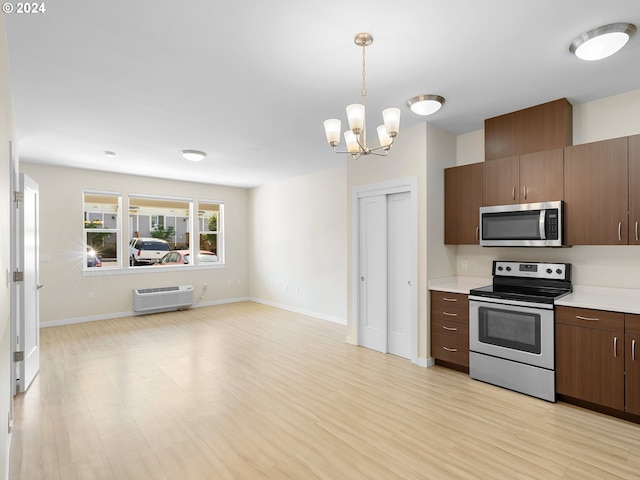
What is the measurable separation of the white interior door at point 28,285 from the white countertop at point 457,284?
13.5ft

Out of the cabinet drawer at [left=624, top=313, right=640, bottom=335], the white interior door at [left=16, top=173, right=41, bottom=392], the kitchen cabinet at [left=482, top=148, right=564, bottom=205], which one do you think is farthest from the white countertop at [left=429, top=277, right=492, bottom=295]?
the white interior door at [left=16, top=173, right=41, bottom=392]

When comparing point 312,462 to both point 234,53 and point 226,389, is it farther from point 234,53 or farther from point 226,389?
point 234,53

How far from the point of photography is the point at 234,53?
2.44m

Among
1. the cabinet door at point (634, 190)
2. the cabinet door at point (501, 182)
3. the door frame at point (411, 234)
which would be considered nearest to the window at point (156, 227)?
the door frame at point (411, 234)

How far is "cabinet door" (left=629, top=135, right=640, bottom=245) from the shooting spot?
9.23 ft

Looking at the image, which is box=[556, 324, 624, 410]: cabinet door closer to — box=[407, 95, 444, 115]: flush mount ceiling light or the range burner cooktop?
the range burner cooktop

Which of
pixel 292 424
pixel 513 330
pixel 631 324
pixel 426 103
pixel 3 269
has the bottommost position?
pixel 292 424

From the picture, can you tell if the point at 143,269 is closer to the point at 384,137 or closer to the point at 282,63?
the point at 282,63

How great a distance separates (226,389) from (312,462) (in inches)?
55.4

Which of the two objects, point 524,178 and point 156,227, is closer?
point 524,178

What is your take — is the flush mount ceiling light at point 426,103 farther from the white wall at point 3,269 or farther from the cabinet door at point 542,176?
the white wall at point 3,269

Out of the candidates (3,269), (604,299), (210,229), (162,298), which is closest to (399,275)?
(604,299)

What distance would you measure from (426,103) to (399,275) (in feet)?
6.55

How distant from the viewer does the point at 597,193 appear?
3.02m
